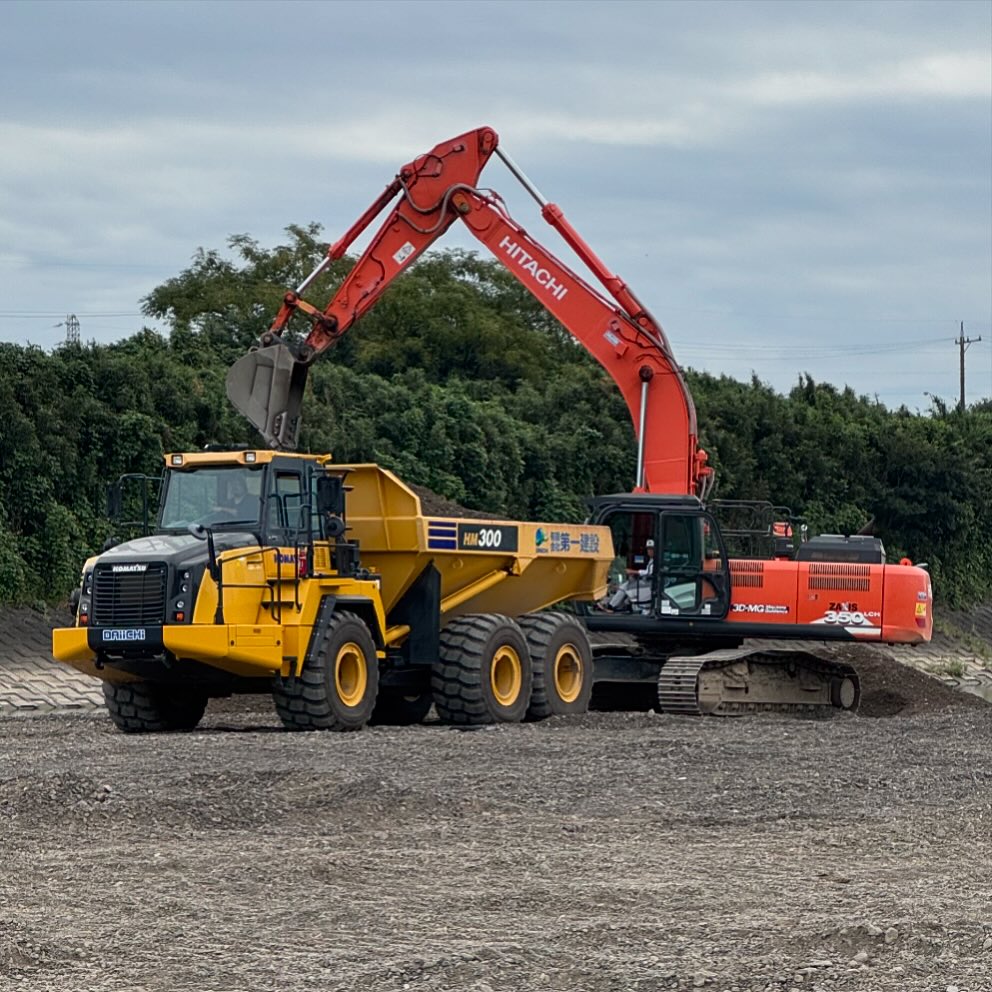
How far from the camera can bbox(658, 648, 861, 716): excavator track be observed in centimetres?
2131

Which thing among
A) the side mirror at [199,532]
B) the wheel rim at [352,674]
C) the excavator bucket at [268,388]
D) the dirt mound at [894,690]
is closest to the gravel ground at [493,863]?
the wheel rim at [352,674]

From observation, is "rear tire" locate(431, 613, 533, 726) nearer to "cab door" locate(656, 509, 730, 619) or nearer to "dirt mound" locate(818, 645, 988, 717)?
"cab door" locate(656, 509, 730, 619)

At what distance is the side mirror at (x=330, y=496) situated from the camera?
1769cm

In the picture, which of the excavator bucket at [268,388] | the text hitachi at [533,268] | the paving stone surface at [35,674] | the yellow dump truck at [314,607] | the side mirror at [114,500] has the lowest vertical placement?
the paving stone surface at [35,674]

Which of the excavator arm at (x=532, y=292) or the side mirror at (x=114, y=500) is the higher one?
the excavator arm at (x=532, y=292)

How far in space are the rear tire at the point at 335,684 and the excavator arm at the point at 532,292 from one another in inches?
193

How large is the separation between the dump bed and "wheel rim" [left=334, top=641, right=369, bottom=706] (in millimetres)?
1225

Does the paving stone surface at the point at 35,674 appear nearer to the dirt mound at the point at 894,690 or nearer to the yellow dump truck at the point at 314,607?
the yellow dump truck at the point at 314,607

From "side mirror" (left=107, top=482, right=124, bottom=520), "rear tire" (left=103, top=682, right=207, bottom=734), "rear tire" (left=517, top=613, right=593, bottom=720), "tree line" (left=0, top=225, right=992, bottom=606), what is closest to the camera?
"side mirror" (left=107, top=482, right=124, bottom=520)

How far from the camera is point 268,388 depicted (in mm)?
21484

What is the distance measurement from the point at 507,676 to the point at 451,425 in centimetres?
1654

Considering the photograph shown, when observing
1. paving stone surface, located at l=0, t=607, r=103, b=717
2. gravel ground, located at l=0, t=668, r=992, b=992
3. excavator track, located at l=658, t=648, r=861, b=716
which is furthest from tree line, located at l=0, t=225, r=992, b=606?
gravel ground, located at l=0, t=668, r=992, b=992

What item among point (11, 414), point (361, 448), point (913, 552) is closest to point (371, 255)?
point (11, 414)

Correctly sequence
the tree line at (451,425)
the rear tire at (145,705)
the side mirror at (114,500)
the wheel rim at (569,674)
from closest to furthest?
the side mirror at (114,500) < the rear tire at (145,705) < the wheel rim at (569,674) < the tree line at (451,425)
